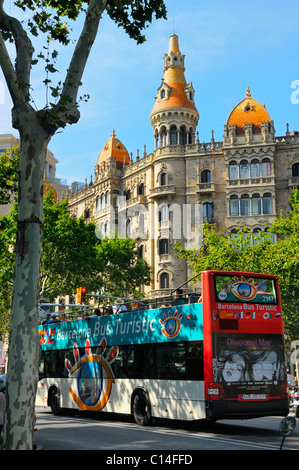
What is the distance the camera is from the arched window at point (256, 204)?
167 ft

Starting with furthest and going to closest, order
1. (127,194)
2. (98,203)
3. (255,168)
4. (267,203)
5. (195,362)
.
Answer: (98,203) < (127,194) < (255,168) < (267,203) < (195,362)

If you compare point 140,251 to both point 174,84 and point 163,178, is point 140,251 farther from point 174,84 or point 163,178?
point 174,84

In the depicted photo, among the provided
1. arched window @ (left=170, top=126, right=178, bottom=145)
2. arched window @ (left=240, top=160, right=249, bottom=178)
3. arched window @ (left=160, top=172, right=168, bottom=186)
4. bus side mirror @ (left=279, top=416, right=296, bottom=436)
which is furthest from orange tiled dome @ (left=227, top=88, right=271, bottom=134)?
bus side mirror @ (left=279, top=416, right=296, bottom=436)

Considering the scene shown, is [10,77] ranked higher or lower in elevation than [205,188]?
lower

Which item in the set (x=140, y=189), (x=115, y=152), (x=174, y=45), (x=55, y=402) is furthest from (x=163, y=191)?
(x=55, y=402)

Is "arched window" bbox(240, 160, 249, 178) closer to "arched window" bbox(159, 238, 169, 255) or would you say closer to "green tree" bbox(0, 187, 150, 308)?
"arched window" bbox(159, 238, 169, 255)

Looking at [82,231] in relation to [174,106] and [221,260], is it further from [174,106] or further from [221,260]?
[174,106]

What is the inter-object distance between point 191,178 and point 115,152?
14.8 meters

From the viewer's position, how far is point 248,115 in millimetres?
54344

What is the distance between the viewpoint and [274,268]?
28125 mm

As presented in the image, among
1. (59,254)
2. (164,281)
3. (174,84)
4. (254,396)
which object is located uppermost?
(174,84)

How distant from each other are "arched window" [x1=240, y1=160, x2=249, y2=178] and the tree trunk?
4425 cm

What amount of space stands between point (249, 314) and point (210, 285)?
126cm

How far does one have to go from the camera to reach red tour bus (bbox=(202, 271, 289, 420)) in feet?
42.7
